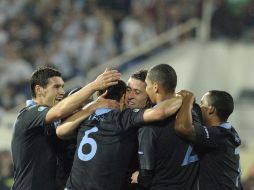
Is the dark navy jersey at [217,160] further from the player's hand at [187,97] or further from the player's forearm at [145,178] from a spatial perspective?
the player's forearm at [145,178]

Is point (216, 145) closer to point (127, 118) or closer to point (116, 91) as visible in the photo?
point (127, 118)

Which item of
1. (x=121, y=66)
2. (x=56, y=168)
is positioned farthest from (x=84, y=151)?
(x=121, y=66)

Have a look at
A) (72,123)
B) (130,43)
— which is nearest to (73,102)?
(72,123)

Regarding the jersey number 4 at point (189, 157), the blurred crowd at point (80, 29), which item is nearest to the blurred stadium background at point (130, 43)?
the blurred crowd at point (80, 29)

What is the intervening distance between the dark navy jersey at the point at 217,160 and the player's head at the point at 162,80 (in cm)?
44

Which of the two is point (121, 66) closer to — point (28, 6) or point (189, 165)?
point (28, 6)

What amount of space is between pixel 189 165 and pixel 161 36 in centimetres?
769

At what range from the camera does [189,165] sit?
5.54 metres

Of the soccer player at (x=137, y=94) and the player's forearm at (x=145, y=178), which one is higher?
the soccer player at (x=137, y=94)

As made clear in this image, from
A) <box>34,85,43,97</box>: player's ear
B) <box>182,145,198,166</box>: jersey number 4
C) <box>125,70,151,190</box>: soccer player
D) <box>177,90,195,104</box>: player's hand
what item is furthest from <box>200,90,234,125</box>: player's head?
<box>34,85,43,97</box>: player's ear

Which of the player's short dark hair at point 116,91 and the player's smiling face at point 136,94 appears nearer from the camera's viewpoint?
the player's short dark hair at point 116,91

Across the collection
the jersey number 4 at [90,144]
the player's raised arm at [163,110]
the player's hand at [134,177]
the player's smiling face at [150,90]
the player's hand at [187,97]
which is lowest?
the player's hand at [134,177]

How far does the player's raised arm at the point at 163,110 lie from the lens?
5.32 metres

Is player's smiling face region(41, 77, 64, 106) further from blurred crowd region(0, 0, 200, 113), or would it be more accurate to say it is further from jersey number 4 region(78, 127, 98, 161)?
blurred crowd region(0, 0, 200, 113)
